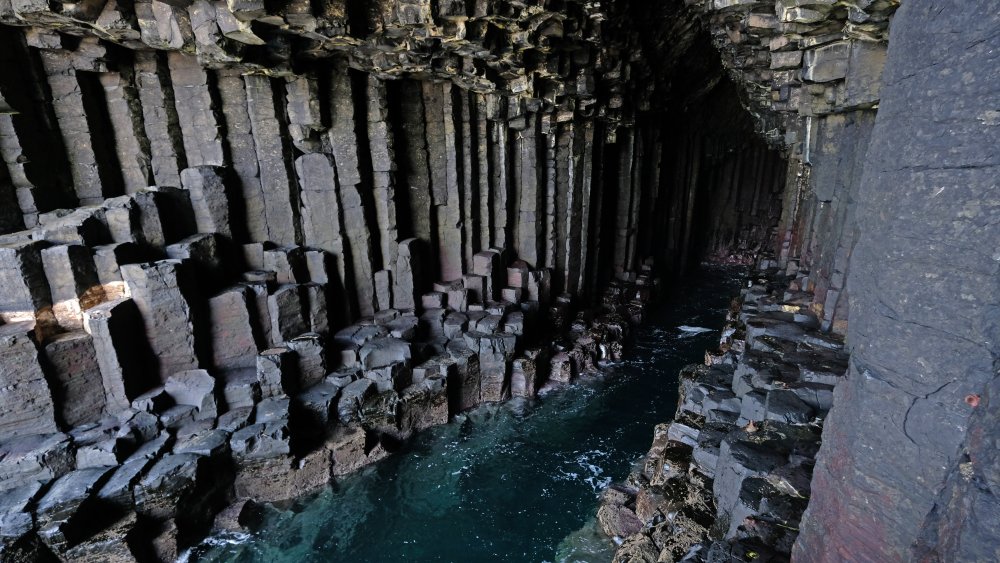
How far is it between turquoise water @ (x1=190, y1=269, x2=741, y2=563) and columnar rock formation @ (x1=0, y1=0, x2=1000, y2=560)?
27.9 inches

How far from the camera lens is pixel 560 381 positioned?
39.4 feet

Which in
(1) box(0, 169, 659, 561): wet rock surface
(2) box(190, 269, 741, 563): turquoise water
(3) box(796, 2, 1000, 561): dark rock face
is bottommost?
(2) box(190, 269, 741, 563): turquoise water

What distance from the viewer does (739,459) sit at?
16.7ft

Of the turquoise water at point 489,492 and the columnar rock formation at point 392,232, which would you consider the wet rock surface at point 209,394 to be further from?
the turquoise water at point 489,492

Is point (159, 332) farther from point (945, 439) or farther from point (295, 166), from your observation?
point (945, 439)

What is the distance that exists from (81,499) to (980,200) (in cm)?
967

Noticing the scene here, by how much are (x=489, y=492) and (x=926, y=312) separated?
23.9 ft

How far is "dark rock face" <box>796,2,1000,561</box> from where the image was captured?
7.00ft

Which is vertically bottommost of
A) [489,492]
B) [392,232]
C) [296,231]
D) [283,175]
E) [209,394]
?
[489,492]

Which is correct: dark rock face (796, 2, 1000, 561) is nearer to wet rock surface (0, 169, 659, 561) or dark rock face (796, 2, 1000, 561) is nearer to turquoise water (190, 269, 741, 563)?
turquoise water (190, 269, 741, 563)

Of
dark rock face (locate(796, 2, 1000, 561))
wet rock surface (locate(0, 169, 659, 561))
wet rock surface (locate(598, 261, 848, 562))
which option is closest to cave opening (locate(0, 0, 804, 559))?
wet rock surface (locate(0, 169, 659, 561))

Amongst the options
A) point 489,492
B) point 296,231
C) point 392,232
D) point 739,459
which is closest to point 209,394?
point 296,231

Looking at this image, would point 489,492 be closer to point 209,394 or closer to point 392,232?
point 209,394

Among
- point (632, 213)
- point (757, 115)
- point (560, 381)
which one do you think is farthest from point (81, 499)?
point (757, 115)
